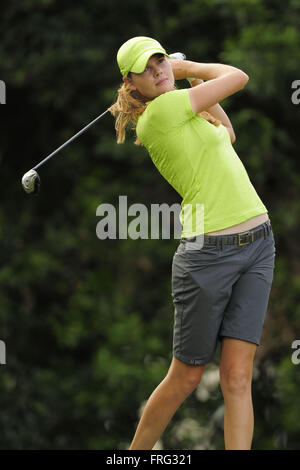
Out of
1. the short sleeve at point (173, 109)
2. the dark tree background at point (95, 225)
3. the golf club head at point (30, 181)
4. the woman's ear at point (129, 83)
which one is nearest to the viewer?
the short sleeve at point (173, 109)

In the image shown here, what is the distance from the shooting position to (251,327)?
2.56m

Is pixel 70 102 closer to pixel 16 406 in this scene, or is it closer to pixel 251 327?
pixel 16 406

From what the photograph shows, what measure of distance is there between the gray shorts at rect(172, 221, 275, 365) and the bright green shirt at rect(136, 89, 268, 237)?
0.21 feet

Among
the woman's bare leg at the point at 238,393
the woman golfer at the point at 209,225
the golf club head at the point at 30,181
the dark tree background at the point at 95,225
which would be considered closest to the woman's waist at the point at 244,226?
the woman golfer at the point at 209,225

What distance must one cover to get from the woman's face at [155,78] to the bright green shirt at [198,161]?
58mm

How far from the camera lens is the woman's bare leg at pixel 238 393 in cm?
255

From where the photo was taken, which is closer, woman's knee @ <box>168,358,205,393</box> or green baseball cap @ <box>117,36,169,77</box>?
green baseball cap @ <box>117,36,169,77</box>

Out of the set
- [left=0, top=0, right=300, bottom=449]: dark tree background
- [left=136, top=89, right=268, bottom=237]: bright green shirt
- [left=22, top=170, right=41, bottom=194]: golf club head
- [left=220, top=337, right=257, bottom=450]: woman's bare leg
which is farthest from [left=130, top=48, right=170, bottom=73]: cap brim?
[left=0, top=0, right=300, bottom=449]: dark tree background

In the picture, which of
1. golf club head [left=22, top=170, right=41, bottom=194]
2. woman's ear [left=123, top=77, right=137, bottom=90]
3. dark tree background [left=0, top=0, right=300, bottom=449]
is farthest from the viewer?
dark tree background [left=0, top=0, right=300, bottom=449]

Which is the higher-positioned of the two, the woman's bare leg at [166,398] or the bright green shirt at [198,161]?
the bright green shirt at [198,161]

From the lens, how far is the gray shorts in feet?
8.31

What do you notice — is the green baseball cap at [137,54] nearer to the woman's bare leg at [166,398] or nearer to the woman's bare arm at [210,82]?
the woman's bare arm at [210,82]

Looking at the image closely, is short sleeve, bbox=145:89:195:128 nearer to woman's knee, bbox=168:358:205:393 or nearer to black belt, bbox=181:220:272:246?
black belt, bbox=181:220:272:246
